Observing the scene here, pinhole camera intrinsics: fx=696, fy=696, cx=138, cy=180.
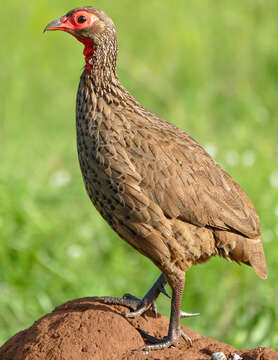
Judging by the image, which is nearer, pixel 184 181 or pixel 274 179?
pixel 184 181

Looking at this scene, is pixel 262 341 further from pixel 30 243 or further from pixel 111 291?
pixel 30 243

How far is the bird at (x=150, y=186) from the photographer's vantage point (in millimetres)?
4121

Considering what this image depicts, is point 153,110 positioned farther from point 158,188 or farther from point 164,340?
point 164,340

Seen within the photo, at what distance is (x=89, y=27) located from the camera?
4.43 metres

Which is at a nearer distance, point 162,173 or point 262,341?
point 162,173

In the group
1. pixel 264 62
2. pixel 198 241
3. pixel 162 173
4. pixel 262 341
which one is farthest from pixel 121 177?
pixel 264 62

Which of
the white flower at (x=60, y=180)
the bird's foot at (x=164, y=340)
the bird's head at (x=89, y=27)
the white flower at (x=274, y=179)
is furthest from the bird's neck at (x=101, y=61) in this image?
the white flower at (x=274, y=179)

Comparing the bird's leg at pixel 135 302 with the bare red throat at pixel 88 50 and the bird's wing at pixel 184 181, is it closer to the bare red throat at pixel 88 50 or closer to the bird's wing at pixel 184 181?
the bird's wing at pixel 184 181

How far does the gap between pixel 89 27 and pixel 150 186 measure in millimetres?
1112

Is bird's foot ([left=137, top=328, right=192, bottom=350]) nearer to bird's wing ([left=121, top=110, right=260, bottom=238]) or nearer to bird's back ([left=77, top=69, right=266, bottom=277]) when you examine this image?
bird's back ([left=77, top=69, right=266, bottom=277])

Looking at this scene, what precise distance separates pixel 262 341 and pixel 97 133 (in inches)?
98.9

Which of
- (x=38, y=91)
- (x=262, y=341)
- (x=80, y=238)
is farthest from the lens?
(x=38, y=91)

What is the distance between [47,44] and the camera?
10.9 metres

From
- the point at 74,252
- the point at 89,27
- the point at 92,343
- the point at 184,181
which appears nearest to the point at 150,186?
the point at 184,181
